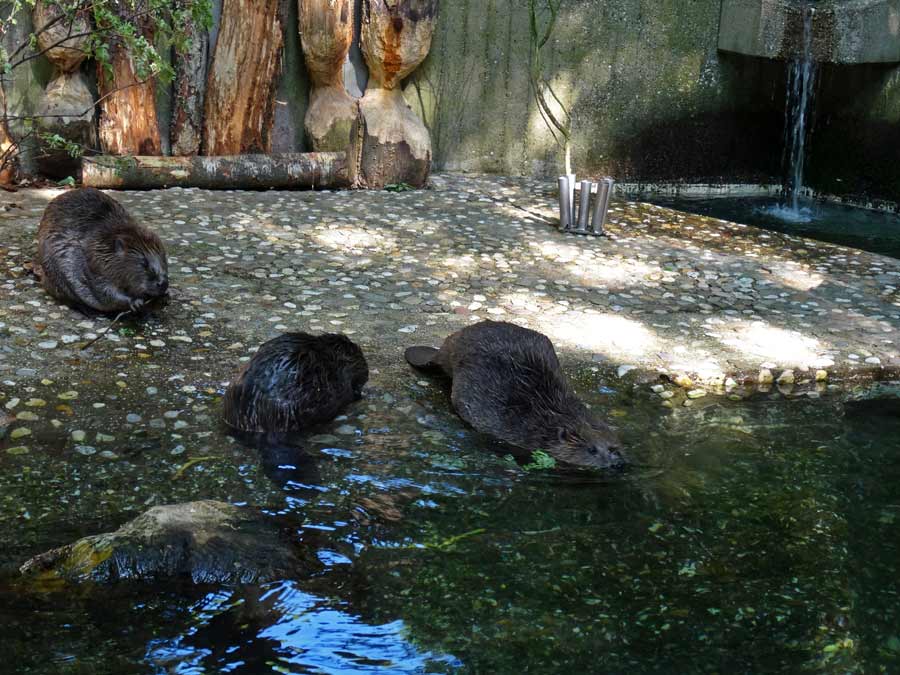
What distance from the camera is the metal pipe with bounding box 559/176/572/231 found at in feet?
29.6

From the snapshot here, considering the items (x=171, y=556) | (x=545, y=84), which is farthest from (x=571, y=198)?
(x=171, y=556)

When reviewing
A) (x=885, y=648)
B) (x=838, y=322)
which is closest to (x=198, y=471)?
(x=885, y=648)

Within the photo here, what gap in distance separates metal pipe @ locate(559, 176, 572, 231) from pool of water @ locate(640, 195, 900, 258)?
2.45 m

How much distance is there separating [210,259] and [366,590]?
421 cm

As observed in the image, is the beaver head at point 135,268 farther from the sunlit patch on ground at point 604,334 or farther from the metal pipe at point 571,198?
the metal pipe at point 571,198

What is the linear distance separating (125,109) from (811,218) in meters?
7.17

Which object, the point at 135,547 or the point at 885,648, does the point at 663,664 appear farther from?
the point at 135,547

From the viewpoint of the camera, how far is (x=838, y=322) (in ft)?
23.6

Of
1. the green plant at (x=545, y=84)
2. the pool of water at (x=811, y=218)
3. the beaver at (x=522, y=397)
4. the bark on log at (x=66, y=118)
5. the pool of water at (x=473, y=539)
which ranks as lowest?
the pool of water at (x=473, y=539)

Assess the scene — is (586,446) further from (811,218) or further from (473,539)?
(811,218)

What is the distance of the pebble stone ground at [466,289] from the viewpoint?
6262 millimetres

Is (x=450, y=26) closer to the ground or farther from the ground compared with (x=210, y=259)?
farther from the ground

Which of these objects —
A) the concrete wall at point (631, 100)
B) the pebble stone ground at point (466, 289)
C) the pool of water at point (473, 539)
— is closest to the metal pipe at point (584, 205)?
the pebble stone ground at point (466, 289)

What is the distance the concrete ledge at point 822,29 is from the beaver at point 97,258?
24.6ft
